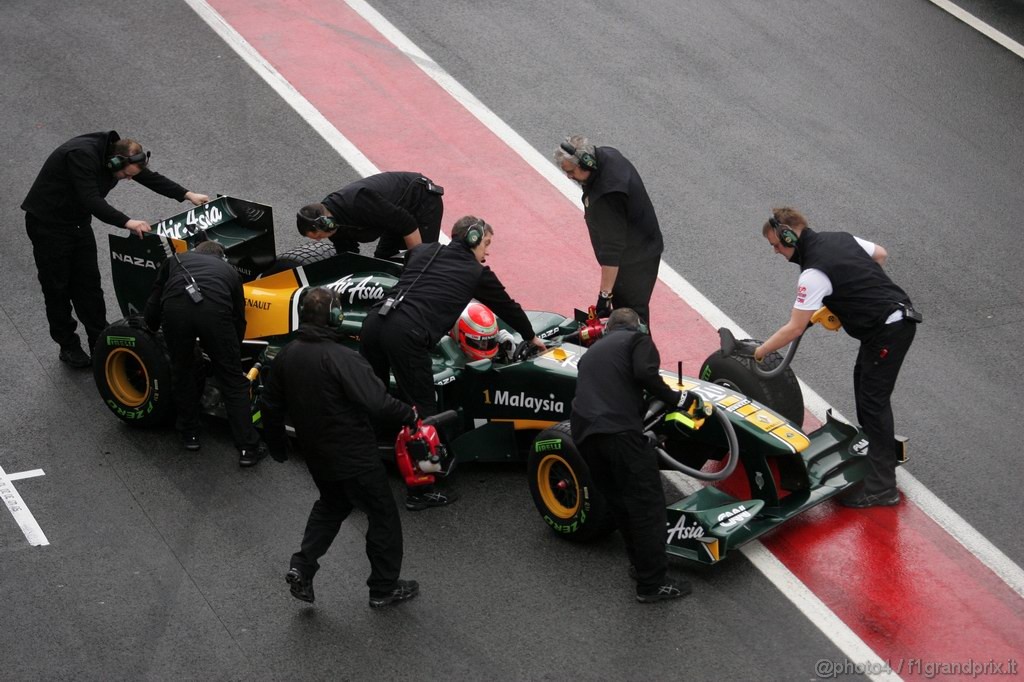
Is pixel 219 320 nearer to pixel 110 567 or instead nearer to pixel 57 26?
pixel 110 567

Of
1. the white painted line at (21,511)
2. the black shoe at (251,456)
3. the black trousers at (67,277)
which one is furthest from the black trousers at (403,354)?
the black trousers at (67,277)

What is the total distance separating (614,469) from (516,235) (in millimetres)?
4928

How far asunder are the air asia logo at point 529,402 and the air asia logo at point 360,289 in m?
1.21

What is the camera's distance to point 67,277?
32.3ft

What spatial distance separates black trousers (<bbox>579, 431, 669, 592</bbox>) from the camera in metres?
7.32

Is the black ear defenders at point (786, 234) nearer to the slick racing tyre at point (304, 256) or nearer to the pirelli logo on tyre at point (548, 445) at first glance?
the pirelli logo on tyre at point (548, 445)

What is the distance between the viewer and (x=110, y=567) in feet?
26.3

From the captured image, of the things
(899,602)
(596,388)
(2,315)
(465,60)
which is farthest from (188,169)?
(899,602)

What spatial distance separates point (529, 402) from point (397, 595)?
158 centimetres

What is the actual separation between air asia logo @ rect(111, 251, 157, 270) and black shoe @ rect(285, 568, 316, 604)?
3065mm

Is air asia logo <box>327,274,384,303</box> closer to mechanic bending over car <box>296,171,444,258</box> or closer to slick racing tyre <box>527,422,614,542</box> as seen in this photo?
mechanic bending over car <box>296,171,444,258</box>

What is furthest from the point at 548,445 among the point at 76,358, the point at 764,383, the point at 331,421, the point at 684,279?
the point at 76,358

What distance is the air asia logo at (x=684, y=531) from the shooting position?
776 cm

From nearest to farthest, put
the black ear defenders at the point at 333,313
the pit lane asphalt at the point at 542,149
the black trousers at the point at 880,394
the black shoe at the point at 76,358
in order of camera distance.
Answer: the black ear defenders at the point at 333,313
the pit lane asphalt at the point at 542,149
the black trousers at the point at 880,394
the black shoe at the point at 76,358
